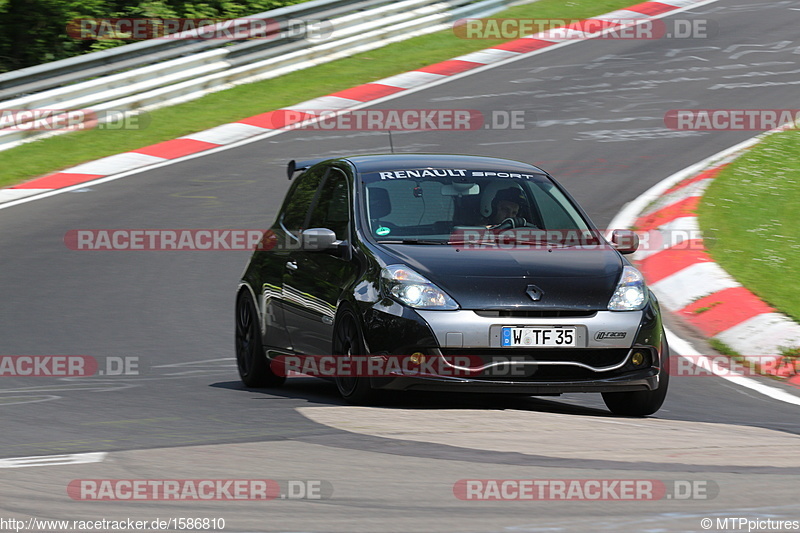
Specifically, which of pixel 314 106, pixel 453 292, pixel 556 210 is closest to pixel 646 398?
pixel 453 292

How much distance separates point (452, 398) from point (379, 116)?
10.5 meters

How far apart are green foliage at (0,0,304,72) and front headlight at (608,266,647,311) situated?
51.2 ft

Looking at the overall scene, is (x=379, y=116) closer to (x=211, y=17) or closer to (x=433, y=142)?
(x=433, y=142)

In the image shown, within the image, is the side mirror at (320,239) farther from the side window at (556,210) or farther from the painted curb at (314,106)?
the painted curb at (314,106)

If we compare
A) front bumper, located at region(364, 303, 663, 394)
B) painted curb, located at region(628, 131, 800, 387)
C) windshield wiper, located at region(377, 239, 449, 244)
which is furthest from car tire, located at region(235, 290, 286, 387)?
painted curb, located at region(628, 131, 800, 387)

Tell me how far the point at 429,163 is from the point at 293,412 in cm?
199

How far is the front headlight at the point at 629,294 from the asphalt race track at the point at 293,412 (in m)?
0.62

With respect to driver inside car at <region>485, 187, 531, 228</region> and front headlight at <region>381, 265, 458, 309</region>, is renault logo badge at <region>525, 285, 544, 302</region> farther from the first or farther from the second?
driver inside car at <region>485, 187, 531, 228</region>

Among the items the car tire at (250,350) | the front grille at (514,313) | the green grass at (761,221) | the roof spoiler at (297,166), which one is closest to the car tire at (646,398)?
the front grille at (514,313)

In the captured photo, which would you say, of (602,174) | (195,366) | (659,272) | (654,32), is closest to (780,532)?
(195,366)

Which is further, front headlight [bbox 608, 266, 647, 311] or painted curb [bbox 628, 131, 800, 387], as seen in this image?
painted curb [bbox 628, 131, 800, 387]

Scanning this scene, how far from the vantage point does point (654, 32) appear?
2367 centimetres

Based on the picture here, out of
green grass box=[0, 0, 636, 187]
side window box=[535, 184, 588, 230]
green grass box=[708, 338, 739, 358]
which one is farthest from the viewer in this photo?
green grass box=[0, 0, 636, 187]

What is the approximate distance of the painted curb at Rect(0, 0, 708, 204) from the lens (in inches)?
617
